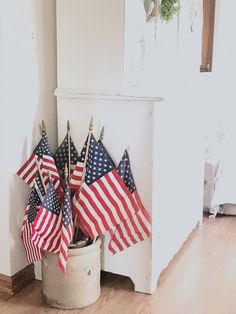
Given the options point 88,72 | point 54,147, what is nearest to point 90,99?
point 88,72

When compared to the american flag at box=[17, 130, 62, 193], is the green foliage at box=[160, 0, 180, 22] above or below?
above

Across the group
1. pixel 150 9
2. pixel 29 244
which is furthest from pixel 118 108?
pixel 29 244

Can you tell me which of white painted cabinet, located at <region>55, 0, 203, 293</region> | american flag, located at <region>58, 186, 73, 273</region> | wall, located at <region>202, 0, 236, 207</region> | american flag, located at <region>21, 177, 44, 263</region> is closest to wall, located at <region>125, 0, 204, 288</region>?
white painted cabinet, located at <region>55, 0, 203, 293</region>

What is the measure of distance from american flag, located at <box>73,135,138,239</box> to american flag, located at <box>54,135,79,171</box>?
0.16 meters

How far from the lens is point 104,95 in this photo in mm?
2119

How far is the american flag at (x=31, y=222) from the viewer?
208 centimetres

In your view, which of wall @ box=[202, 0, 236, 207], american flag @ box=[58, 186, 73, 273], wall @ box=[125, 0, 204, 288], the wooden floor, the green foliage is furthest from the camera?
wall @ box=[202, 0, 236, 207]

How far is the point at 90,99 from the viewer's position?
2176mm

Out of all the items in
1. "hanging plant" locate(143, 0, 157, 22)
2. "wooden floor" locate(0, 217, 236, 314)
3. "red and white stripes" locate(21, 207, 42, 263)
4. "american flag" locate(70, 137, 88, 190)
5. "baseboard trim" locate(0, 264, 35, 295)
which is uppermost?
"hanging plant" locate(143, 0, 157, 22)

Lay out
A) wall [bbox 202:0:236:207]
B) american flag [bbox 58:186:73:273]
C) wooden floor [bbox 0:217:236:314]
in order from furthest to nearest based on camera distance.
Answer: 1. wall [bbox 202:0:236:207]
2. wooden floor [bbox 0:217:236:314]
3. american flag [bbox 58:186:73:273]

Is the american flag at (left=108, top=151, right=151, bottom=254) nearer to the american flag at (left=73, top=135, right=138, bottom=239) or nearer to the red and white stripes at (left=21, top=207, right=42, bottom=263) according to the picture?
the american flag at (left=73, top=135, right=138, bottom=239)

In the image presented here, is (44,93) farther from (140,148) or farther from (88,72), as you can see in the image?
(140,148)

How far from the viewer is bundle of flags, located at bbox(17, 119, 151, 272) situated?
201 centimetres

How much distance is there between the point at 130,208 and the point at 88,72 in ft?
2.39
